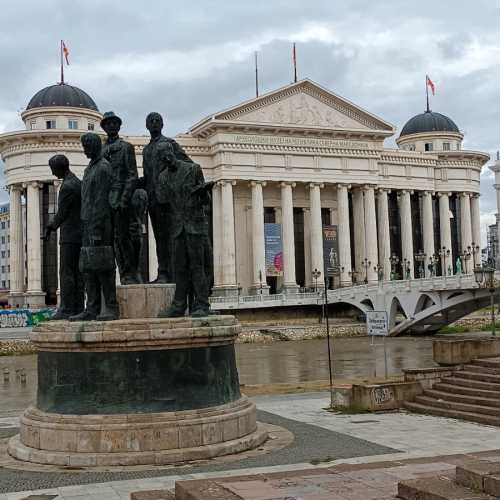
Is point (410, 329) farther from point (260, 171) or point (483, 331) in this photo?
point (260, 171)

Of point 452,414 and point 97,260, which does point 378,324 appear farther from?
point 97,260

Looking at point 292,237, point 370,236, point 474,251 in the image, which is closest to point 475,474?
point 292,237

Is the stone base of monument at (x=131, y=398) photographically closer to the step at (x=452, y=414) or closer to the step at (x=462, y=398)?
the step at (x=452, y=414)

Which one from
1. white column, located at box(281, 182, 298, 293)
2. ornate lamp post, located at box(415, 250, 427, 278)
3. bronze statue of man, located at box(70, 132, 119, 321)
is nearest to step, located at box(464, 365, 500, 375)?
bronze statue of man, located at box(70, 132, 119, 321)

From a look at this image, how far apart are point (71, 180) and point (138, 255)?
2.11 metres

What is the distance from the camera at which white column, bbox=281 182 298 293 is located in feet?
275

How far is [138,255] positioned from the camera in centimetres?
1605

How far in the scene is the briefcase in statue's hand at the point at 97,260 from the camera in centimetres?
1460

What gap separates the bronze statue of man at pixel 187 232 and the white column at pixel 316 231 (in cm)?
7042

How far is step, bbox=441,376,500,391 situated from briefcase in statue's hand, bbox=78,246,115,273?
402 inches

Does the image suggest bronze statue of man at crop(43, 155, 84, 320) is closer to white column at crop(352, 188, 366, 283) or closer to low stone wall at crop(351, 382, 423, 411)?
low stone wall at crop(351, 382, 423, 411)

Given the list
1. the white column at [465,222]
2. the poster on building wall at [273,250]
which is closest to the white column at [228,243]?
the poster on building wall at [273,250]

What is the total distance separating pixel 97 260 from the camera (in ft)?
48.0

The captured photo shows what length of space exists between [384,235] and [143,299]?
80180 mm
